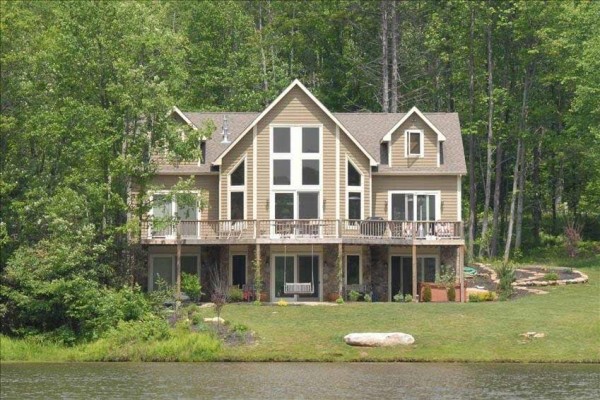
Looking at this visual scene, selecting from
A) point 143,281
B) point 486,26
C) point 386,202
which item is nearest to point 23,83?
point 143,281

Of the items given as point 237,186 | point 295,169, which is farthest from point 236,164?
point 295,169

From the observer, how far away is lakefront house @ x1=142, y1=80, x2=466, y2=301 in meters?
61.2

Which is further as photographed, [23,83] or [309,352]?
[23,83]

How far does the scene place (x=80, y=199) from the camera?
54750mm

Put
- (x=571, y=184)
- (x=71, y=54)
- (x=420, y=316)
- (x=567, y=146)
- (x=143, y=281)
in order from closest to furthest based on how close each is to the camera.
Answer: (x=420, y=316), (x=71, y=54), (x=143, y=281), (x=567, y=146), (x=571, y=184)

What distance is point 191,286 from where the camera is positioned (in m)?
59.2

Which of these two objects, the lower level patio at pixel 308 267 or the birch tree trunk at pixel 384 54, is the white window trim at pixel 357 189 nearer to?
the lower level patio at pixel 308 267

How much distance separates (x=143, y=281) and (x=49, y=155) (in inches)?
312

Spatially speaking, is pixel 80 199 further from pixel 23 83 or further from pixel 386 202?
pixel 386 202

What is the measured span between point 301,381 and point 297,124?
2121 centimetres

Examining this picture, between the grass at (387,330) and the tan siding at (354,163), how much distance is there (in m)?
8.03

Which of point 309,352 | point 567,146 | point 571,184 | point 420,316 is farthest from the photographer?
point 571,184

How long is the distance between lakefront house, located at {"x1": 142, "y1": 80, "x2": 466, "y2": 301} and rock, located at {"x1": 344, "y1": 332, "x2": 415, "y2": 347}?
33.6 ft

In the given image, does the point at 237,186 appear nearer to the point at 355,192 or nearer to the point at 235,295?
the point at 355,192
